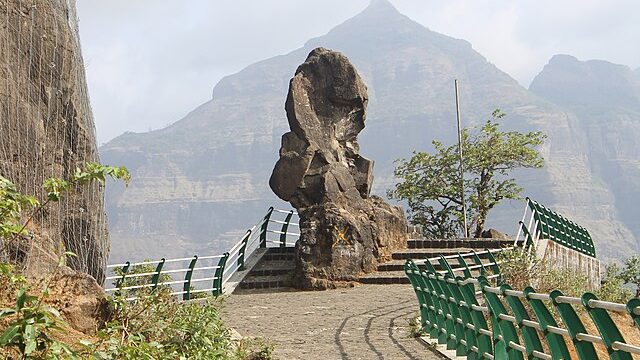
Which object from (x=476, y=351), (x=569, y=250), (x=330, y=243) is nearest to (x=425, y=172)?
(x=569, y=250)

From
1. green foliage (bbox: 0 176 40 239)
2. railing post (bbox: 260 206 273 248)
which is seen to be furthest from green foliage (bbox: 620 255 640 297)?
green foliage (bbox: 0 176 40 239)

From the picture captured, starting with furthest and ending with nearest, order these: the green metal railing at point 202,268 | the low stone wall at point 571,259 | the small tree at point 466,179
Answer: the small tree at point 466,179 → the low stone wall at point 571,259 → the green metal railing at point 202,268

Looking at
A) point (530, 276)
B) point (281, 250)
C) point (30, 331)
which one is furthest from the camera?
point (281, 250)

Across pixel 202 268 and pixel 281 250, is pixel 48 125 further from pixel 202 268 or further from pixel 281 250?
pixel 281 250

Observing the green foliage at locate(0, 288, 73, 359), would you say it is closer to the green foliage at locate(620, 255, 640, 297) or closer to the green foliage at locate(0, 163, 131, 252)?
the green foliage at locate(0, 163, 131, 252)

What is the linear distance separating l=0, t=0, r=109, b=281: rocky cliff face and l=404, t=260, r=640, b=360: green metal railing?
12.4 ft

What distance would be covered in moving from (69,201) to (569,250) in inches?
756

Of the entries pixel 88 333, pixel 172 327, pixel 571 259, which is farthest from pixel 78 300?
pixel 571 259

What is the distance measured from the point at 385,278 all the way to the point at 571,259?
783 centimetres

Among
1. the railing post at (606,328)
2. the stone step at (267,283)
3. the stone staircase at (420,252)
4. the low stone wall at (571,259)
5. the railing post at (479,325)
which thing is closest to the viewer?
the railing post at (606,328)

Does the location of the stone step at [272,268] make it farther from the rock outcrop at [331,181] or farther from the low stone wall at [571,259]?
the low stone wall at [571,259]

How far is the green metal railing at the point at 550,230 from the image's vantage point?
21203 mm

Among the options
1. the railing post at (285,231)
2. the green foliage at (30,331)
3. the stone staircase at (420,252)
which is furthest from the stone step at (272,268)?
the green foliage at (30,331)

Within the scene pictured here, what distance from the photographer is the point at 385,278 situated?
19.4 meters
